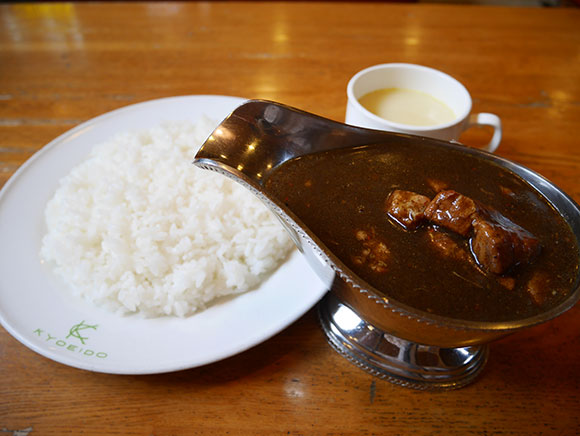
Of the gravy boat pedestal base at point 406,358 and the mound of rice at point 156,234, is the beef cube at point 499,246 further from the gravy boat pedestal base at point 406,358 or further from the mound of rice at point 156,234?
the mound of rice at point 156,234

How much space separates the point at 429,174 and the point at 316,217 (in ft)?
1.11

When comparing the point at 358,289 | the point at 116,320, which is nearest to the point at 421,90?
the point at 358,289

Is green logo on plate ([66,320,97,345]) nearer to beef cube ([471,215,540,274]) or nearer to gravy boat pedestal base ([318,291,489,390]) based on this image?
gravy boat pedestal base ([318,291,489,390])

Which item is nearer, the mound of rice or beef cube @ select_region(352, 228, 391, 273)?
beef cube @ select_region(352, 228, 391, 273)

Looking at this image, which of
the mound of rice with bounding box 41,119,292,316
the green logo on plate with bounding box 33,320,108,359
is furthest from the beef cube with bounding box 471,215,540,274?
the green logo on plate with bounding box 33,320,108,359

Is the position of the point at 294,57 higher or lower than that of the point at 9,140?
higher

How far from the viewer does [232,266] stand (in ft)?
3.96

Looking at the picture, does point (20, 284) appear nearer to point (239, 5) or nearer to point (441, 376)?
point (441, 376)

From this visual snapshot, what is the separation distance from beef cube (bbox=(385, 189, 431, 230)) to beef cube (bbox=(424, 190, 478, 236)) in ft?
0.06

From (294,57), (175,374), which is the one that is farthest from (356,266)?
(294,57)

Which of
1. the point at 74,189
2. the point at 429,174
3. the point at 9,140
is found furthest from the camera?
the point at 9,140

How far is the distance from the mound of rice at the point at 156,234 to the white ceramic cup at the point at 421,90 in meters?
0.43

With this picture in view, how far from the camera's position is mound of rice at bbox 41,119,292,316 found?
1172 millimetres

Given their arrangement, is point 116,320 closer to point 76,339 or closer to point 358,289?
point 76,339
